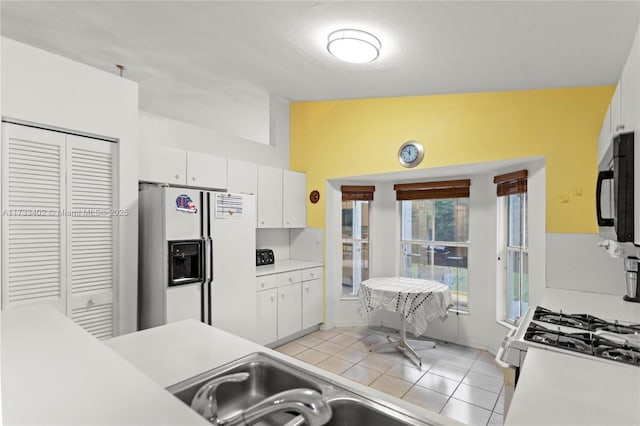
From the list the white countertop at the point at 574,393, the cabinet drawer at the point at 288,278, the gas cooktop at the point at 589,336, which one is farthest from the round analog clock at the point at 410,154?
the white countertop at the point at 574,393

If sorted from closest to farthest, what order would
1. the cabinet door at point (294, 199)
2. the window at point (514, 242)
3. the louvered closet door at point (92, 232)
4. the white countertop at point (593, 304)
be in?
the white countertop at point (593, 304) < the louvered closet door at point (92, 232) < the window at point (514, 242) < the cabinet door at point (294, 199)

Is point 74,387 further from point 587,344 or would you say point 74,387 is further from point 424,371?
point 424,371

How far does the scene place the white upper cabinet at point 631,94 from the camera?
119cm

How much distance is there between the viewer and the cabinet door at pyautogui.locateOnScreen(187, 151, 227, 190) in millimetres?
3285

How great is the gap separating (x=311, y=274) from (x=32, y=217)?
270 cm

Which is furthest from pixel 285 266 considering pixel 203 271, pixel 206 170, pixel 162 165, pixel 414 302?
pixel 162 165

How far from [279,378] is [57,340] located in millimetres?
708

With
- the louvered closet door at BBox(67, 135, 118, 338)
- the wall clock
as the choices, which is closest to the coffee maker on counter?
the wall clock

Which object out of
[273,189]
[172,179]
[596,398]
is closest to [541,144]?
[596,398]

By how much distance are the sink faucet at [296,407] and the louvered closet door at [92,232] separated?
2221 mm

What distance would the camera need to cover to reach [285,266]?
401 centimetres

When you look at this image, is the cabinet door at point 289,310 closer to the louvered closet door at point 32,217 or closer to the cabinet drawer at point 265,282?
the cabinet drawer at point 265,282

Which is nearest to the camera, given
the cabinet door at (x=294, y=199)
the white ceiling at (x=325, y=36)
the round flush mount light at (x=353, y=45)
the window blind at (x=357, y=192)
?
the white ceiling at (x=325, y=36)

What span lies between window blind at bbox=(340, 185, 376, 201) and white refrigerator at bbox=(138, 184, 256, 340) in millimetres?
1482
